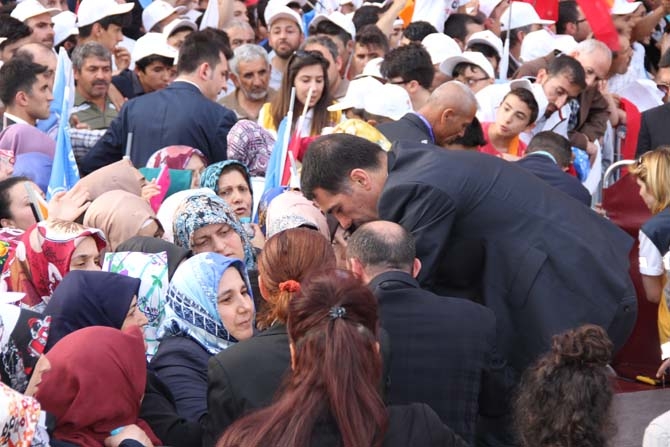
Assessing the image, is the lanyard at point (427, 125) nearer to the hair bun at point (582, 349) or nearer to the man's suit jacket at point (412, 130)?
the man's suit jacket at point (412, 130)

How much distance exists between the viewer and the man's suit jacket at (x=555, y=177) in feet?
22.2

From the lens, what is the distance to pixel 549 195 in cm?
536

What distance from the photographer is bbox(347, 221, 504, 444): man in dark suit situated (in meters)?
4.55

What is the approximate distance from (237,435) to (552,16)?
9.25 metres

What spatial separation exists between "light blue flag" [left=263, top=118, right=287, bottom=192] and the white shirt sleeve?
79.2 inches

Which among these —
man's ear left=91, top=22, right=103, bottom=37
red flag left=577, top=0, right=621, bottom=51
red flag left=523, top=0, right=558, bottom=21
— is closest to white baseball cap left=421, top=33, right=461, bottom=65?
red flag left=577, top=0, right=621, bottom=51

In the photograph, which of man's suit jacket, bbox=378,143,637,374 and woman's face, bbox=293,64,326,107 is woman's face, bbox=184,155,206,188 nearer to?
woman's face, bbox=293,64,326,107

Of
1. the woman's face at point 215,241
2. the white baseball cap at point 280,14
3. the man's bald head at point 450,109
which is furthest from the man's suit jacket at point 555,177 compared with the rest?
the white baseball cap at point 280,14


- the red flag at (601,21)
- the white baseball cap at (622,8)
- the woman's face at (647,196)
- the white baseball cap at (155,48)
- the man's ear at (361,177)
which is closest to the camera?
the man's ear at (361,177)

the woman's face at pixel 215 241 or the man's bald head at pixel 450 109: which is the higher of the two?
→ the man's bald head at pixel 450 109

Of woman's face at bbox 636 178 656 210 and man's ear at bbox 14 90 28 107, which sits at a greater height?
man's ear at bbox 14 90 28 107

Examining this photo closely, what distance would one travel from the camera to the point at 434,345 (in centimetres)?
457

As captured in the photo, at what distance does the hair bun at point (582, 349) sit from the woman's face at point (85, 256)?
7.56ft

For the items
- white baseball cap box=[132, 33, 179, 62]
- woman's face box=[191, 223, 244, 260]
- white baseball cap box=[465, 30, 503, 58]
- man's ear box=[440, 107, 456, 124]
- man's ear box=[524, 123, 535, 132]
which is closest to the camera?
woman's face box=[191, 223, 244, 260]
